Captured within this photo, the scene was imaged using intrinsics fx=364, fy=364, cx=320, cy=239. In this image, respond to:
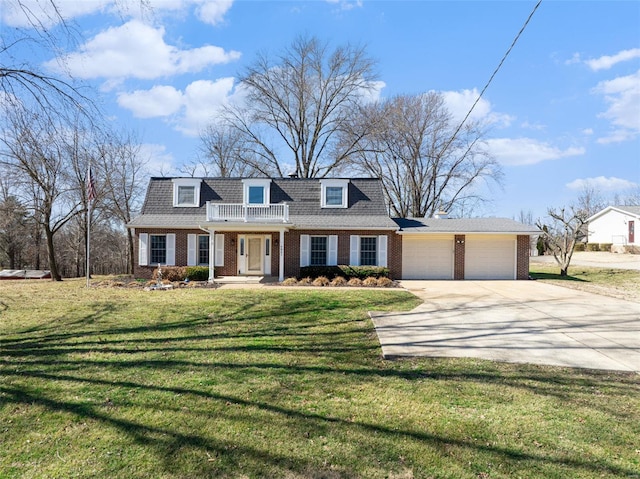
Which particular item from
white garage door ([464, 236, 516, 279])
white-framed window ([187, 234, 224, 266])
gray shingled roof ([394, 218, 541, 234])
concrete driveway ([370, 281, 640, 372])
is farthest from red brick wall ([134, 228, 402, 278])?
concrete driveway ([370, 281, 640, 372])

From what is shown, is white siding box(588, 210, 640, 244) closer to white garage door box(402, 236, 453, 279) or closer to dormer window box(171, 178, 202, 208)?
white garage door box(402, 236, 453, 279)

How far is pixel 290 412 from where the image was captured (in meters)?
3.68

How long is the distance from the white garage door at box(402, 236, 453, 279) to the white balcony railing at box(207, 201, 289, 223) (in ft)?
20.6

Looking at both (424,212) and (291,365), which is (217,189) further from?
(424,212)

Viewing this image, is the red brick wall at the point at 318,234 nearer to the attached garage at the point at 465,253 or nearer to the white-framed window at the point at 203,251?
the attached garage at the point at 465,253

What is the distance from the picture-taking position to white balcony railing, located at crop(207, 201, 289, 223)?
647 inches

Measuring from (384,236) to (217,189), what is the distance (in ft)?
29.7

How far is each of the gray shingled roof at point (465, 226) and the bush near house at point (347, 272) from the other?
97.2 inches

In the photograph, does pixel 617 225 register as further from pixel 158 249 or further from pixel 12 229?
pixel 12 229

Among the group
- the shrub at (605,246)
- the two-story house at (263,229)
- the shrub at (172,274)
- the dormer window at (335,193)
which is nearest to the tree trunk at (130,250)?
the two-story house at (263,229)

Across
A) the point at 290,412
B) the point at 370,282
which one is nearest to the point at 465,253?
the point at 370,282

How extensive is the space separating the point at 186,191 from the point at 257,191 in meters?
3.70

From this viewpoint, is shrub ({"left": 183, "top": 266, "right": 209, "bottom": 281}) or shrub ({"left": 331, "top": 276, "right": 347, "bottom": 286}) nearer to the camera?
shrub ({"left": 331, "top": 276, "right": 347, "bottom": 286})

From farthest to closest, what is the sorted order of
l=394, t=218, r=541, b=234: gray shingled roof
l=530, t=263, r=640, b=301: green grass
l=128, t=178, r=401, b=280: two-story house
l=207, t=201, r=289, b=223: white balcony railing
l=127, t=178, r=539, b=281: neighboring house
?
l=394, t=218, r=541, b=234: gray shingled roof
l=127, t=178, r=539, b=281: neighboring house
l=128, t=178, r=401, b=280: two-story house
l=207, t=201, r=289, b=223: white balcony railing
l=530, t=263, r=640, b=301: green grass
